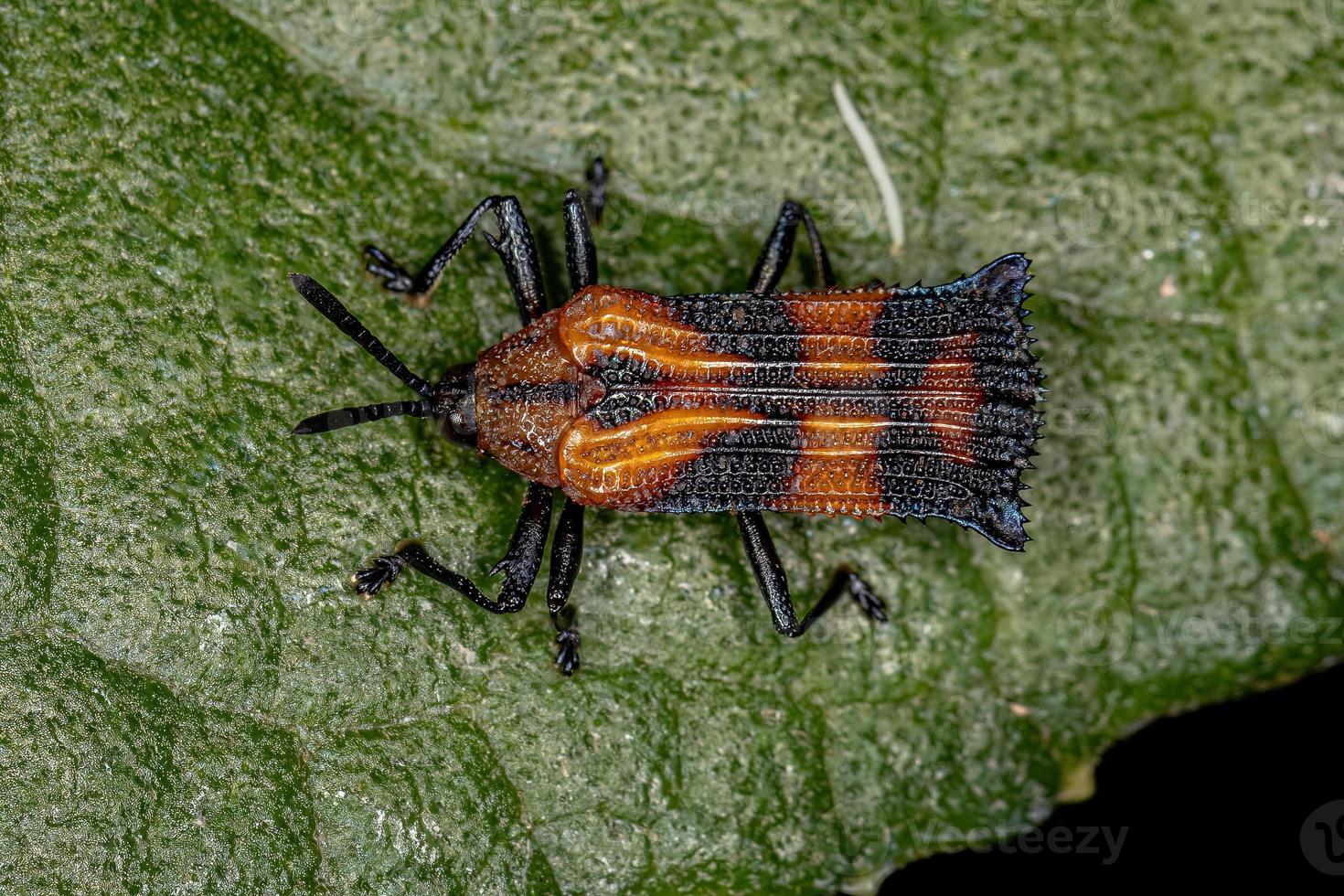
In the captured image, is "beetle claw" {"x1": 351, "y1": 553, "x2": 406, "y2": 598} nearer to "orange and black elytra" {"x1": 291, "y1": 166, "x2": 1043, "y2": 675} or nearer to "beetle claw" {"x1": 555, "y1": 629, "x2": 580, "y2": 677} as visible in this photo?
"orange and black elytra" {"x1": 291, "y1": 166, "x2": 1043, "y2": 675}

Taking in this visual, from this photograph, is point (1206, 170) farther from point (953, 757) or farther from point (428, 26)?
point (428, 26)

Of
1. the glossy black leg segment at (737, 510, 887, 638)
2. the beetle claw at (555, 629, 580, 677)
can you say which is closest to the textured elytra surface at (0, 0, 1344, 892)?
the beetle claw at (555, 629, 580, 677)

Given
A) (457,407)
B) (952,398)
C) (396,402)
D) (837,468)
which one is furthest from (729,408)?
(396,402)

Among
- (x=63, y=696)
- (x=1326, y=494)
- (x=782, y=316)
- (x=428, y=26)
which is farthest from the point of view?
(x=1326, y=494)

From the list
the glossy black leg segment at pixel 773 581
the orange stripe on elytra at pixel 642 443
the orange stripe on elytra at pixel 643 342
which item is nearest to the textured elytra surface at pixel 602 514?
the glossy black leg segment at pixel 773 581

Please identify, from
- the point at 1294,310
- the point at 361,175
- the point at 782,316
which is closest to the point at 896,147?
the point at 782,316

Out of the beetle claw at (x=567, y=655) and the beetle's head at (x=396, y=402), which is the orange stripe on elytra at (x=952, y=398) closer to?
the beetle claw at (x=567, y=655)
